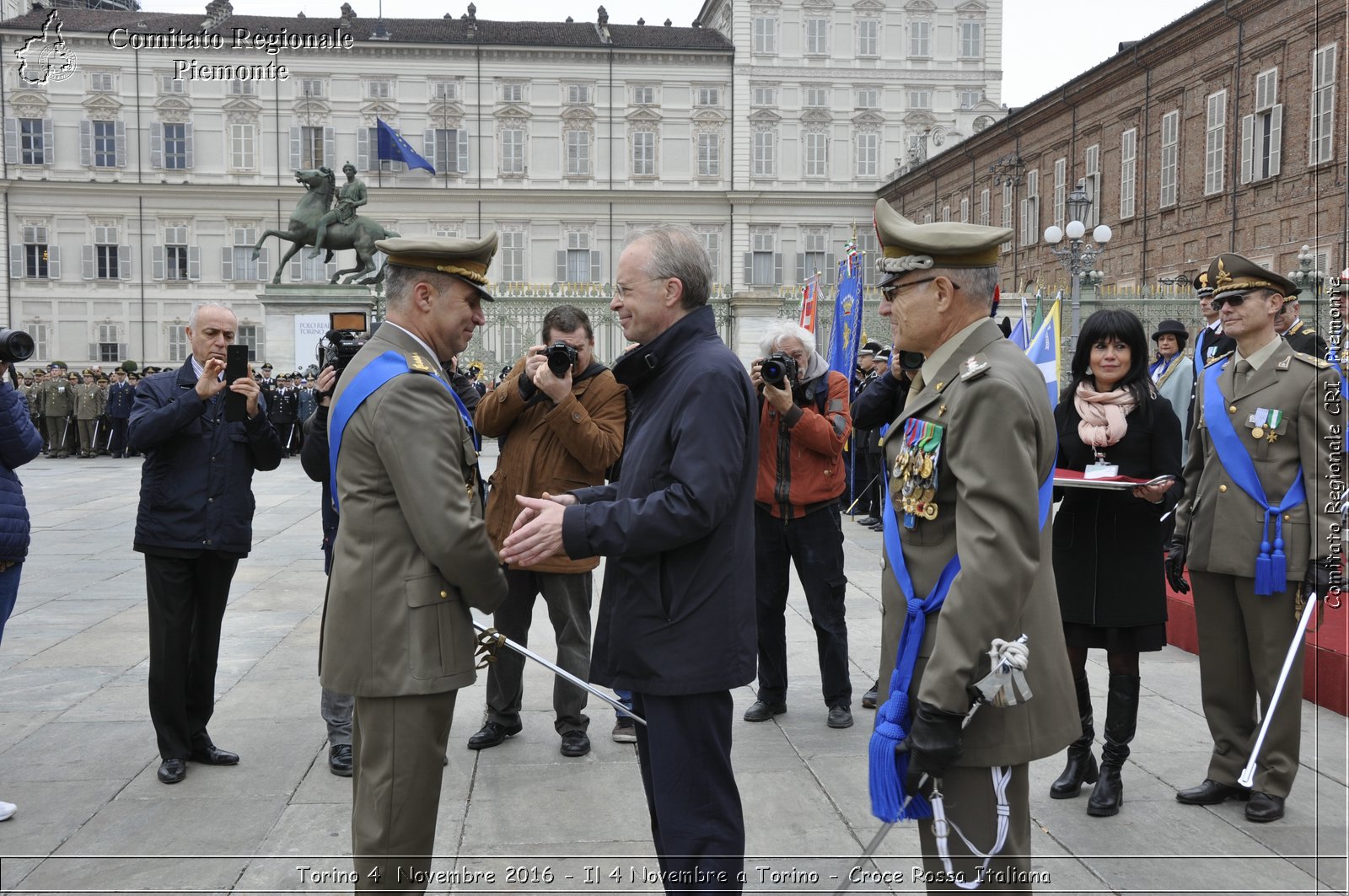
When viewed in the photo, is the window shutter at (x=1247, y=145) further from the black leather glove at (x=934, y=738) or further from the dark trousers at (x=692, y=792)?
the black leather glove at (x=934, y=738)

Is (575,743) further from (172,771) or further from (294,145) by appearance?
(294,145)

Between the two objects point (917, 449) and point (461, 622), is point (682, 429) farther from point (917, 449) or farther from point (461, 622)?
point (461, 622)

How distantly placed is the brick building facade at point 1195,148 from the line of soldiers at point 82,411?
21.1 meters

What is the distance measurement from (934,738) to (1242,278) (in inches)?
113

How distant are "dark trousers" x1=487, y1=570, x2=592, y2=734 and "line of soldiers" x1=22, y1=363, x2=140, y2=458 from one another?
22.0m

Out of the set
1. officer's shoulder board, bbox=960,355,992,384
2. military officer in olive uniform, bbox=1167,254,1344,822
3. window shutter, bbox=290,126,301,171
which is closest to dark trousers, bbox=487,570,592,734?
military officer in olive uniform, bbox=1167,254,1344,822

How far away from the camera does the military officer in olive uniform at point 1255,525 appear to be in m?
4.27

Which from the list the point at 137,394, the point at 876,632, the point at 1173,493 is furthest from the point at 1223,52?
the point at 137,394

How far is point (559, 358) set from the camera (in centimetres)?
443

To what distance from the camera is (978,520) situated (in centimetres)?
249

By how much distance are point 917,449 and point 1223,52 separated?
26.5 m

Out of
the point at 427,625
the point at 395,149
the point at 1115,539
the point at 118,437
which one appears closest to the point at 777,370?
the point at 1115,539

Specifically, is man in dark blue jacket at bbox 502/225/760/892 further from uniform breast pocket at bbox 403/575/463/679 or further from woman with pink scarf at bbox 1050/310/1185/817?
woman with pink scarf at bbox 1050/310/1185/817

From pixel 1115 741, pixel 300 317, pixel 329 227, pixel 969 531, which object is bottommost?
pixel 1115 741
